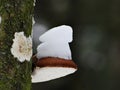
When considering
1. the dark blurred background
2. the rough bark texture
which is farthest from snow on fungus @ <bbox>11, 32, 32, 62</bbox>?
the dark blurred background

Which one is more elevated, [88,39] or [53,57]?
[53,57]

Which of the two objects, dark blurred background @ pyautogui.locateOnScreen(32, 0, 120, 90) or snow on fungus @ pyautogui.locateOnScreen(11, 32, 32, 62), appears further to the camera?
dark blurred background @ pyautogui.locateOnScreen(32, 0, 120, 90)

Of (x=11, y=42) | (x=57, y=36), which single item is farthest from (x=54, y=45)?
(x=11, y=42)

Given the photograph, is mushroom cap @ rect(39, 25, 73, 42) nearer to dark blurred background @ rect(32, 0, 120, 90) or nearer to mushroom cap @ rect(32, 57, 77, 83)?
mushroom cap @ rect(32, 57, 77, 83)

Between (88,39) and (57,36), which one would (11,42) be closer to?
(57,36)

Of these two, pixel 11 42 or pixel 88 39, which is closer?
pixel 11 42

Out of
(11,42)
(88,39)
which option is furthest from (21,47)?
(88,39)

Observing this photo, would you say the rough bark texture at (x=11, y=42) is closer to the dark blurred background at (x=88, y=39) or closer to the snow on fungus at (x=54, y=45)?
the snow on fungus at (x=54, y=45)
